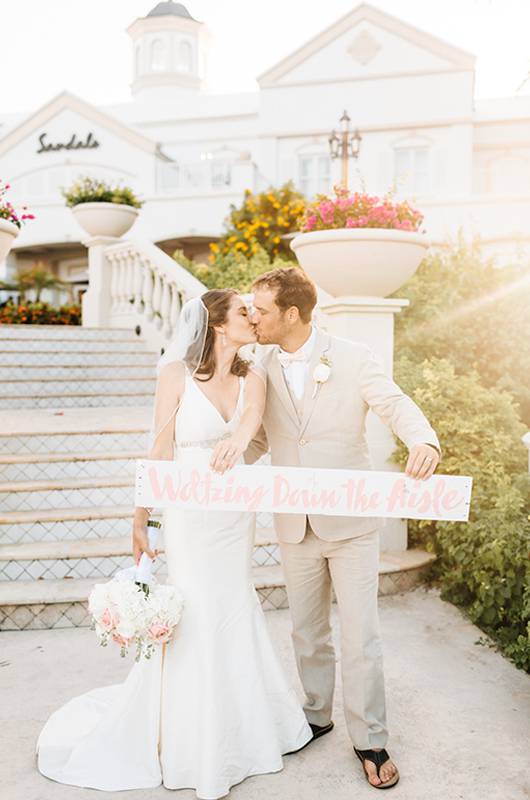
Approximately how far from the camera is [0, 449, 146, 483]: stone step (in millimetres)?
5660

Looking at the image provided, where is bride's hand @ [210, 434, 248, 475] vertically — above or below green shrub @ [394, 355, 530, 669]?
above

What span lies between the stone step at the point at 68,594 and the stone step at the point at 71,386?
361 centimetres

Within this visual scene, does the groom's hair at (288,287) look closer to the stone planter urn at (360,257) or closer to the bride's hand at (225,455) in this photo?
the bride's hand at (225,455)

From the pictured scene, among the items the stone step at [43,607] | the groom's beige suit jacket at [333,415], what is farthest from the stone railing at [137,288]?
the groom's beige suit jacket at [333,415]

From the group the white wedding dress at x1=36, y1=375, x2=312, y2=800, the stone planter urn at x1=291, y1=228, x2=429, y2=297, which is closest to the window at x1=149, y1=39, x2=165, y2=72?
the stone planter urn at x1=291, y1=228, x2=429, y2=297

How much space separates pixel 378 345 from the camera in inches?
207

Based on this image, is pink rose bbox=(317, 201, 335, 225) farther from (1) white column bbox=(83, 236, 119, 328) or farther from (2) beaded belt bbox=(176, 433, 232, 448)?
(1) white column bbox=(83, 236, 119, 328)

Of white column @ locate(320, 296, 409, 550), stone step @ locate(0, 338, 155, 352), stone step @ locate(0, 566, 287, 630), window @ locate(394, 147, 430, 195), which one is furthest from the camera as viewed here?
window @ locate(394, 147, 430, 195)

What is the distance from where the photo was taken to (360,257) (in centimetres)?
498

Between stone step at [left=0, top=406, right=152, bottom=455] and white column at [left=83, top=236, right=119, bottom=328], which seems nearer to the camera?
stone step at [left=0, top=406, right=152, bottom=455]

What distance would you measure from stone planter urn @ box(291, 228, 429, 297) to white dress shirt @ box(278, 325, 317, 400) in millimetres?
2040

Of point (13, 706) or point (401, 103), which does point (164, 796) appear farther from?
point (401, 103)

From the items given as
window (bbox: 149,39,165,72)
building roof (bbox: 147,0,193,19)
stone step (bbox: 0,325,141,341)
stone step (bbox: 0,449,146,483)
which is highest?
building roof (bbox: 147,0,193,19)

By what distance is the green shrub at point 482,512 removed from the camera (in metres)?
4.28
